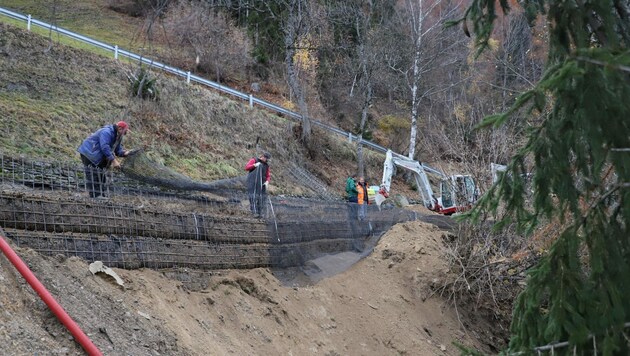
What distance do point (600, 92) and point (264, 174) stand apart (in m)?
9.81

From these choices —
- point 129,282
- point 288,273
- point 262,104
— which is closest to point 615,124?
point 129,282

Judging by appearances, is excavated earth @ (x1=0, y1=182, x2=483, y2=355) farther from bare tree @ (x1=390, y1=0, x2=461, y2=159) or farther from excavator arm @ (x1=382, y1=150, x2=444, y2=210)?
bare tree @ (x1=390, y1=0, x2=461, y2=159)

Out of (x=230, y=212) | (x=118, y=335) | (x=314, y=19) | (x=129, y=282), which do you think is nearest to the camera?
(x=118, y=335)

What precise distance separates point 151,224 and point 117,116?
35.9 feet

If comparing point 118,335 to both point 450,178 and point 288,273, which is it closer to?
point 288,273

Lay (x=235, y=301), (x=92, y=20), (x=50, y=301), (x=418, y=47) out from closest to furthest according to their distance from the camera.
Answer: (x=50, y=301), (x=235, y=301), (x=418, y=47), (x=92, y=20)

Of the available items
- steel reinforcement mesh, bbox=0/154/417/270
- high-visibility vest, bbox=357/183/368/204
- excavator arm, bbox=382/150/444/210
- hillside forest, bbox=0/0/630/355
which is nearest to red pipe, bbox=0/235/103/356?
steel reinforcement mesh, bbox=0/154/417/270

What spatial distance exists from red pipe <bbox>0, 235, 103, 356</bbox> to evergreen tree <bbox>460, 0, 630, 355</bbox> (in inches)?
137

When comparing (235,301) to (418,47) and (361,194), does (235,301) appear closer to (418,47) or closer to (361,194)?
(361,194)

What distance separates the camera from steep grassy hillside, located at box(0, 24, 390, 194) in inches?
623

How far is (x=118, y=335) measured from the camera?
676cm

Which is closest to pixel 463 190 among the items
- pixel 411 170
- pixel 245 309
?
pixel 245 309

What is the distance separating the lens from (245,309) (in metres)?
9.39

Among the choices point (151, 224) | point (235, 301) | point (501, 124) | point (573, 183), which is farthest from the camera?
point (235, 301)
